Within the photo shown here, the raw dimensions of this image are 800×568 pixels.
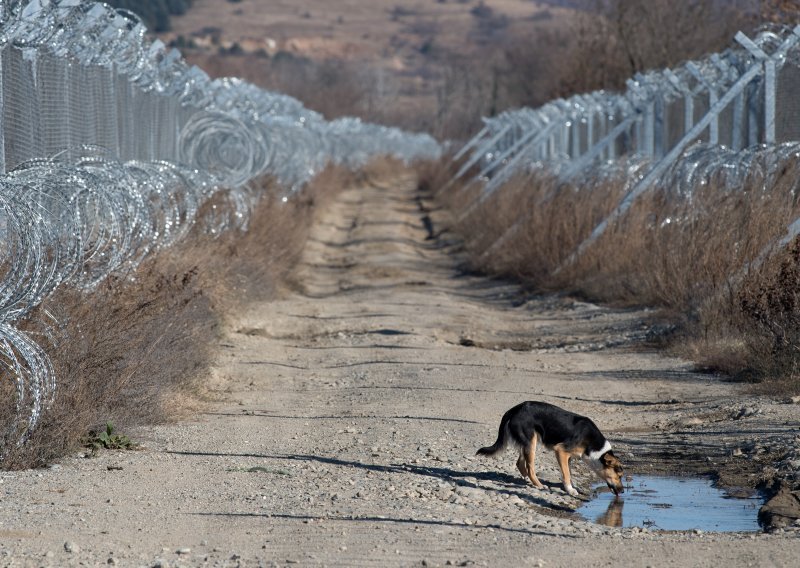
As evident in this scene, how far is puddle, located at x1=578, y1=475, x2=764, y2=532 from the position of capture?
6.47 metres

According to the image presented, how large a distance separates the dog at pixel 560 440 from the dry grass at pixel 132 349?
7.50ft

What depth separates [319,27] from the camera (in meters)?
165

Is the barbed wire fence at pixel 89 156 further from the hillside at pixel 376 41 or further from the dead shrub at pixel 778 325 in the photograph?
the hillside at pixel 376 41

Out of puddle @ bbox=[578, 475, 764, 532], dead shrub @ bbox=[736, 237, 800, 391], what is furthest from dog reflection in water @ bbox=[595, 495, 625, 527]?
dead shrub @ bbox=[736, 237, 800, 391]

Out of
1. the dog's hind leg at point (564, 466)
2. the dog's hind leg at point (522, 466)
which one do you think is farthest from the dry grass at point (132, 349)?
the dog's hind leg at point (564, 466)

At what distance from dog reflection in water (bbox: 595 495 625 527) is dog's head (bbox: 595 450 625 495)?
0.20 ft

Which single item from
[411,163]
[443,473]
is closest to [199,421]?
[443,473]

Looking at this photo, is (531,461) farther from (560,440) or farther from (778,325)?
(778,325)

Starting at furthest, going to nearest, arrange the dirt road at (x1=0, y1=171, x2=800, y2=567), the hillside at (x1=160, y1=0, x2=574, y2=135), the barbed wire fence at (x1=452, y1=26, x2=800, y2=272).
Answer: the hillside at (x1=160, y1=0, x2=574, y2=135)
the barbed wire fence at (x1=452, y1=26, x2=800, y2=272)
the dirt road at (x1=0, y1=171, x2=800, y2=567)

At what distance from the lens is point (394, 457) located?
7.57 meters

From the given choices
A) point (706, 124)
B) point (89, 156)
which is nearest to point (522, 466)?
point (89, 156)

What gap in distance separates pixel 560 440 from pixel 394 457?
105 centimetres

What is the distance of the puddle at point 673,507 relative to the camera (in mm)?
6473

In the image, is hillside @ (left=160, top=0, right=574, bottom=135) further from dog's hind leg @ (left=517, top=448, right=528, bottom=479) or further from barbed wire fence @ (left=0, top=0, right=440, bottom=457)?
dog's hind leg @ (left=517, top=448, right=528, bottom=479)
